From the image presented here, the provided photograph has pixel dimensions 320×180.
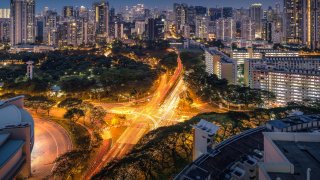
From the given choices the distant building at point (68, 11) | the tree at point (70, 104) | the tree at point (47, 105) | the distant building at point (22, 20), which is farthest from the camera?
the distant building at point (68, 11)

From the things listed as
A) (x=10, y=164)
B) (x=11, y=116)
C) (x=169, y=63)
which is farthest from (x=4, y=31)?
(x=10, y=164)

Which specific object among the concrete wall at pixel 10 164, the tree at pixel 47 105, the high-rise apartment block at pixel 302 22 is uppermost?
the high-rise apartment block at pixel 302 22

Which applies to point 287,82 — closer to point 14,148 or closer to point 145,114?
point 145,114

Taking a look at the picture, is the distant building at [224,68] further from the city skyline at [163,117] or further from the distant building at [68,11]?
the distant building at [68,11]

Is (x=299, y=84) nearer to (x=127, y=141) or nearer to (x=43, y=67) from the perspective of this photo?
(x=127, y=141)

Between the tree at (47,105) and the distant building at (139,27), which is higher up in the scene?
the distant building at (139,27)

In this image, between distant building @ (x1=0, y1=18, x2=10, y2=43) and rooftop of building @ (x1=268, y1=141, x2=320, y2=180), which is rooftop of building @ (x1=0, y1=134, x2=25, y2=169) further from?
distant building @ (x1=0, y1=18, x2=10, y2=43)

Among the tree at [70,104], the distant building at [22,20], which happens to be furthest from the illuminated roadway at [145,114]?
the distant building at [22,20]
